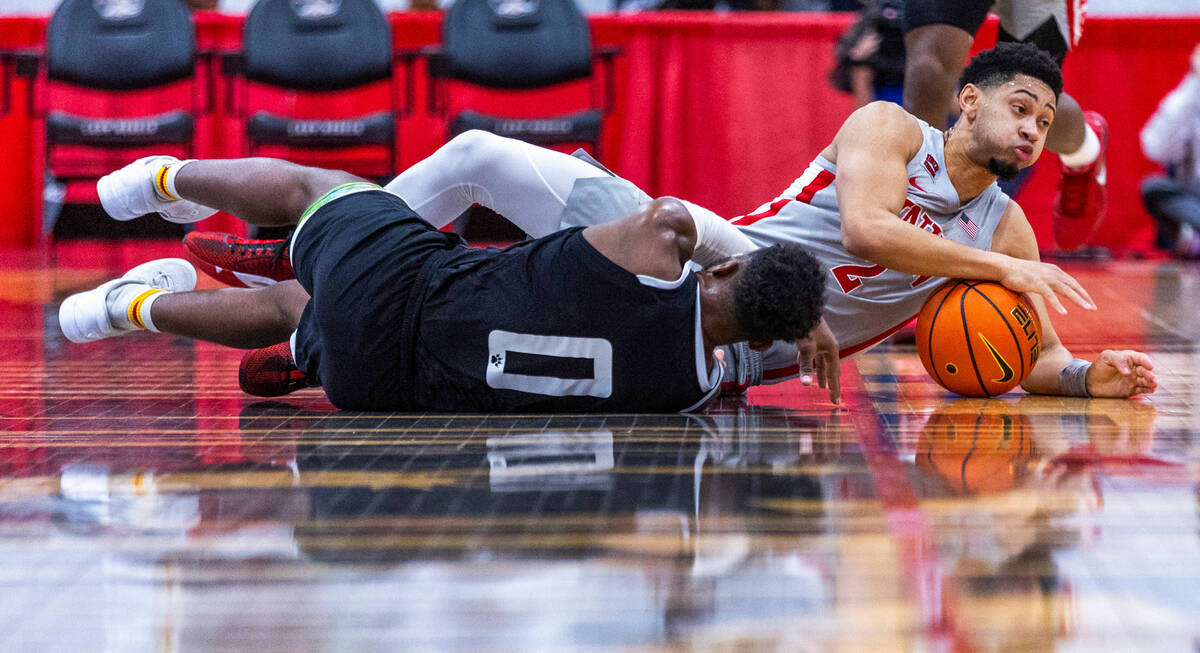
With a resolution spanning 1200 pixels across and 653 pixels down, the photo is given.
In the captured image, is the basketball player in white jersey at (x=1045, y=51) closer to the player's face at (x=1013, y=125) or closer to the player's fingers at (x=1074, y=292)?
the player's face at (x=1013, y=125)

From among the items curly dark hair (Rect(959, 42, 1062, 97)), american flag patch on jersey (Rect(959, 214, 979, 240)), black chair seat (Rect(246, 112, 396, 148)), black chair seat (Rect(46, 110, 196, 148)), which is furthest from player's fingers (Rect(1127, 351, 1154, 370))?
black chair seat (Rect(46, 110, 196, 148))

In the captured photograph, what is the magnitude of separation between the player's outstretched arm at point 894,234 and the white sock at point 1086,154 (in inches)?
77.3

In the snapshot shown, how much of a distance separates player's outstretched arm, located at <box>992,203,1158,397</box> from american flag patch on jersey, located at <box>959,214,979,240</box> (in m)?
0.09

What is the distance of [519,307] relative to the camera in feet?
7.96

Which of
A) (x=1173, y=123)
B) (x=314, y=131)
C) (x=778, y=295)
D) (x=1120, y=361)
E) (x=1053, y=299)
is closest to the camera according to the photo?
(x=778, y=295)

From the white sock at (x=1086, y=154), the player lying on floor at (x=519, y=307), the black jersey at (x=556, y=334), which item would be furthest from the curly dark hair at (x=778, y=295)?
the white sock at (x=1086, y=154)

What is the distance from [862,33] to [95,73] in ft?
12.2

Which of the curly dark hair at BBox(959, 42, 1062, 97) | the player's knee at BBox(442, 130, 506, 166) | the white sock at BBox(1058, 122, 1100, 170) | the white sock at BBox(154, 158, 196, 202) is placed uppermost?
the curly dark hair at BBox(959, 42, 1062, 97)

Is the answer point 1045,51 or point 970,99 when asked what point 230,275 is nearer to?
point 970,99

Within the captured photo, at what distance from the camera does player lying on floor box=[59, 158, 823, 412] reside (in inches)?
93.6

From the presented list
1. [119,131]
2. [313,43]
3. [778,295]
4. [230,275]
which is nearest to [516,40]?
[313,43]

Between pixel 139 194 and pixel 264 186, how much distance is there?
1.50ft

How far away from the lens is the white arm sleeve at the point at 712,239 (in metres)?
2.61

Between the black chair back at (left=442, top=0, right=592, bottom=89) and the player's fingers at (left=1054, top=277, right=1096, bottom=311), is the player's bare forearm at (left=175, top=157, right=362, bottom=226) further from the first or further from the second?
the black chair back at (left=442, top=0, right=592, bottom=89)
